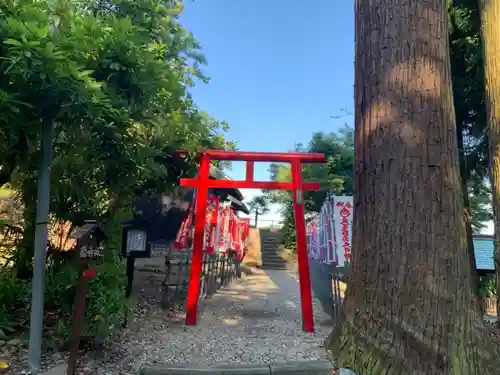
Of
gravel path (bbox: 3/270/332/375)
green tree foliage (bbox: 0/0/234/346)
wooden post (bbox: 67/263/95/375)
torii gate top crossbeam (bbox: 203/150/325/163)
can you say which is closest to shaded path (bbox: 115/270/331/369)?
gravel path (bbox: 3/270/332/375)

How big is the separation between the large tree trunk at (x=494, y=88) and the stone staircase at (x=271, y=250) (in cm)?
1640

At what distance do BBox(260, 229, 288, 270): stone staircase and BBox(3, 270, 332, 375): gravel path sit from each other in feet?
40.9

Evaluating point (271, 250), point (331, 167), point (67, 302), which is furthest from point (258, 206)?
point (67, 302)

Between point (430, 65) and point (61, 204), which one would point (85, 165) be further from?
point (430, 65)

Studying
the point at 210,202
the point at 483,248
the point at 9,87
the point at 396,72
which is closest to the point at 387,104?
the point at 396,72

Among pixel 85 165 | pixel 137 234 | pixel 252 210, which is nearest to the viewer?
pixel 85 165

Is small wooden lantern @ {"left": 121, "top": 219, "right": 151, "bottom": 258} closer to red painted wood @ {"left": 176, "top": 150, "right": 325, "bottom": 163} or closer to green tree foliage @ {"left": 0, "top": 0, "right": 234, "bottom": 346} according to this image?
green tree foliage @ {"left": 0, "top": 0, "right": 234, "bottom": 346}

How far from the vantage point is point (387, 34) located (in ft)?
8.93

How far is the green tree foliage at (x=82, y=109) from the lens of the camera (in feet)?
9.80

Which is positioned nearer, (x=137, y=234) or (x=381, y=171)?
(x=381, y=171)

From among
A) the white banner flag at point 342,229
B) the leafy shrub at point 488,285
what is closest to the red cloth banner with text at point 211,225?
the white banner flag at point 342,229

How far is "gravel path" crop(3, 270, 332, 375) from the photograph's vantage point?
406 centimetres

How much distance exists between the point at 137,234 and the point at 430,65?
4.27 metres

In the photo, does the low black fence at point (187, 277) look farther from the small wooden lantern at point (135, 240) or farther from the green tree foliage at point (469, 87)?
the green tree foliage at point (469, 87)
